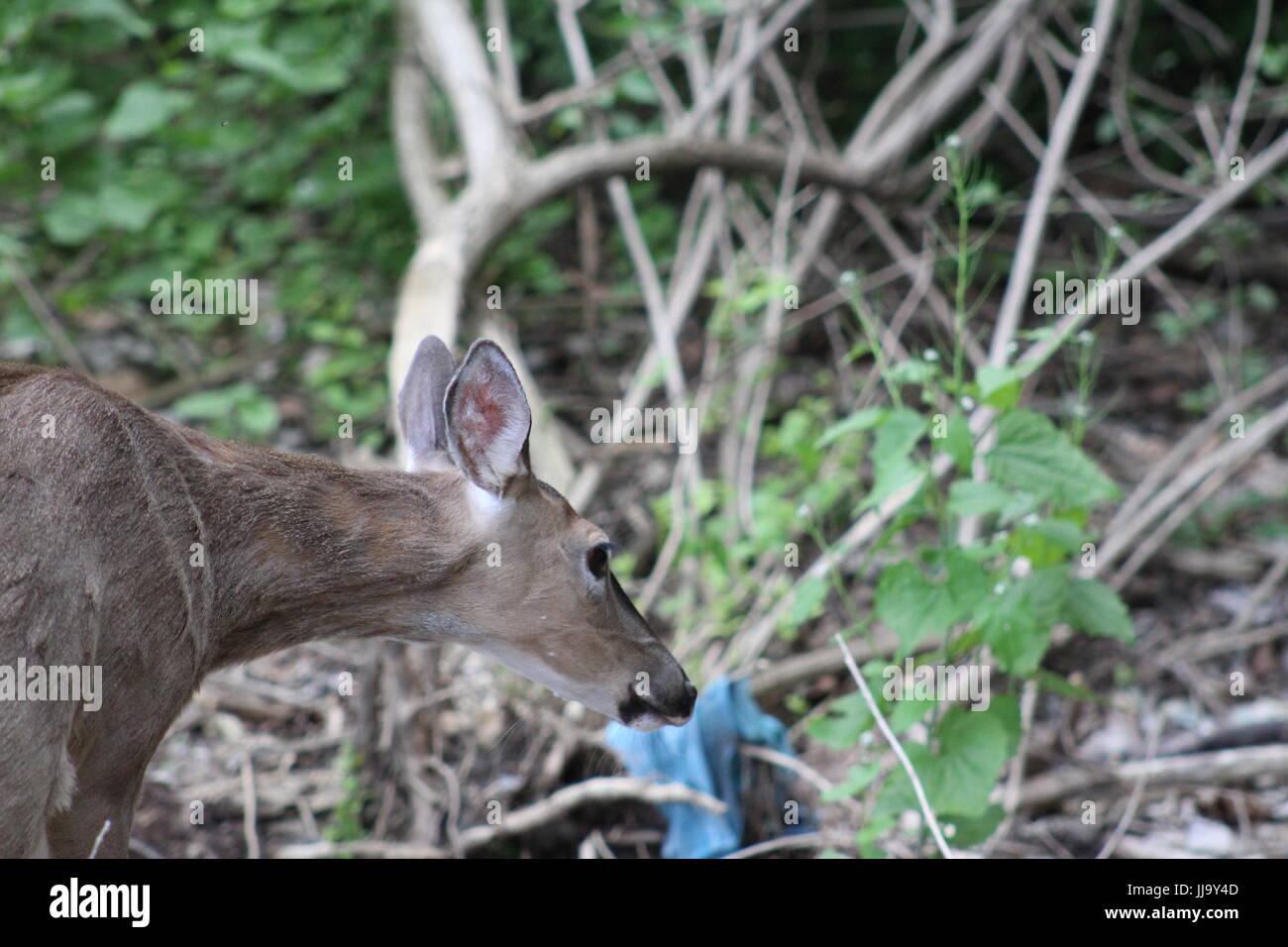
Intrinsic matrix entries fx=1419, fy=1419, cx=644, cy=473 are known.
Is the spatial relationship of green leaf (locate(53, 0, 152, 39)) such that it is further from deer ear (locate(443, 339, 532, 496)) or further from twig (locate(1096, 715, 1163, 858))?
twig (locate(1096, 715, 1163, 858))

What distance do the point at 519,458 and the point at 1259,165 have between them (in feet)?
16.0

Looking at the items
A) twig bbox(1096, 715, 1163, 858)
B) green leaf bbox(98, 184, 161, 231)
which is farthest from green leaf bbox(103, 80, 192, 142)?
twig bbox(1096, 715, 1163, 858)

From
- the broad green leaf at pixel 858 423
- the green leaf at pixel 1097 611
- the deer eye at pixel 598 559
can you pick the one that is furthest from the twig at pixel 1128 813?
the deer eye at pixel 598 559

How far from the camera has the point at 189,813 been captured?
4832 mm

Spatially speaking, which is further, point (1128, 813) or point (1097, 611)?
point (1128, 813)

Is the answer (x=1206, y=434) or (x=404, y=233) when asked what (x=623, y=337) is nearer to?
(x=404, y=233)

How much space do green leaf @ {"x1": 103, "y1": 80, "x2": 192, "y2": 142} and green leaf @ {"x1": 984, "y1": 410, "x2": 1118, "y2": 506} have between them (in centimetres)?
438

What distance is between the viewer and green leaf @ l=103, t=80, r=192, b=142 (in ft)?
21.2

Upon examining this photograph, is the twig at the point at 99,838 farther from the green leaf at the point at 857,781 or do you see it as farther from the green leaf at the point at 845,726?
the green leaf at the point at 857,781

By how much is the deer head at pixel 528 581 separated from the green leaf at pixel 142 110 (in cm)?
361

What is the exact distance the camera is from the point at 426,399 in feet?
12.1

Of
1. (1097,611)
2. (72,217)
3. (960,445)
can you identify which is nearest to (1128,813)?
(1097,611)

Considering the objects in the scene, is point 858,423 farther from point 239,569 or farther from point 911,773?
point 239,569

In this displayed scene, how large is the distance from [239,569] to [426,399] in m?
0.73
